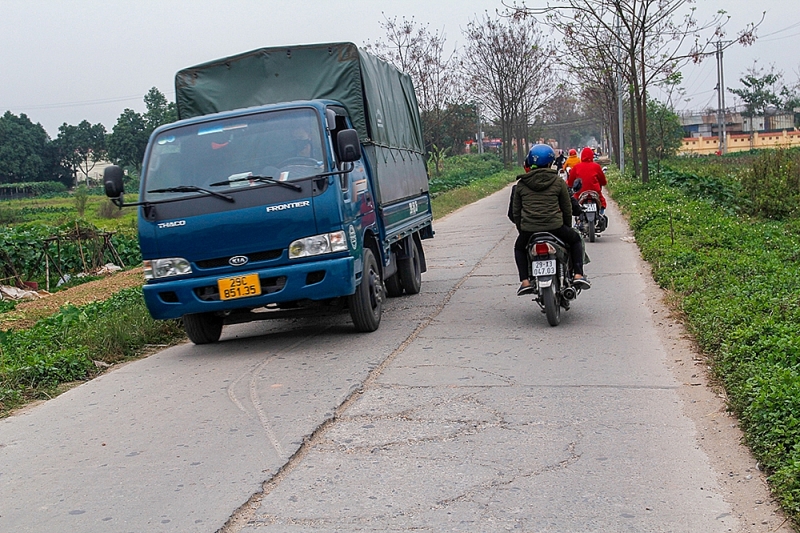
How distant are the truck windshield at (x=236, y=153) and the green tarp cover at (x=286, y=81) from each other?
1.18 meters

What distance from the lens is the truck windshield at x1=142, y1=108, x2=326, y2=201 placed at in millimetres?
8078

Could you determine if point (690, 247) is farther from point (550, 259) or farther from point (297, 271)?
point (297, 271)

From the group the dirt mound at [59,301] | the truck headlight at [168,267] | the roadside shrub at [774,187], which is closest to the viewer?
the truck headlight at [168,267]

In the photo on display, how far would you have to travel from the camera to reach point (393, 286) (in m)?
11.4

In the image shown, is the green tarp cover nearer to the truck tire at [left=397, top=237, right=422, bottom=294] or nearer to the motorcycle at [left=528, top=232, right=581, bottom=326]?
the truck tire at [left=397, top=237, right=422, bottom=294]

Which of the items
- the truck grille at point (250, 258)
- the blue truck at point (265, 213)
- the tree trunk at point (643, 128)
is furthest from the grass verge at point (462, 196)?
the truck grille at point (250, 258)

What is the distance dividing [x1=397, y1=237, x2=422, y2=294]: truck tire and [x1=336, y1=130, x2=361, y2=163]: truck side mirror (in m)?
3.38

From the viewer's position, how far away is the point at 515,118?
2406 inches

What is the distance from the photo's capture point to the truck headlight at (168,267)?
7.95m

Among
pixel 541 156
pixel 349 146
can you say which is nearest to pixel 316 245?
pixel 349 146

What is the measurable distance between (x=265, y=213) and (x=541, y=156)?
2.80 metres

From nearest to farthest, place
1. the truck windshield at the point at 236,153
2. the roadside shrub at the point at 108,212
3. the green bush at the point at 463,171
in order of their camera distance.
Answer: the truck windshield at the point at 236,153
the roadside shrub at the point at 108,212
the green bush at the point at 463,171

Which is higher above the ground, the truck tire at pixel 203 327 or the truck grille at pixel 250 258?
the truck grille at pixel 250 258

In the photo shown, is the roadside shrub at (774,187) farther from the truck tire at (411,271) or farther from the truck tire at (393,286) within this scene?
the truck tire at (393,286)
